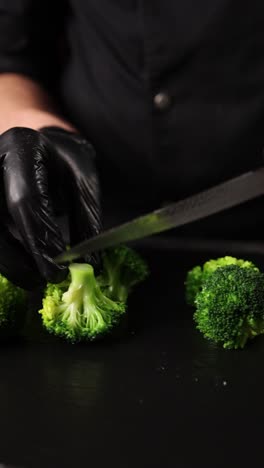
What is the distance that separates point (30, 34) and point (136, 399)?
1.50 m

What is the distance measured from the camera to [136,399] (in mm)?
1490

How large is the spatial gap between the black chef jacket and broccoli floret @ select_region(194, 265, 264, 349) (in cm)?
72

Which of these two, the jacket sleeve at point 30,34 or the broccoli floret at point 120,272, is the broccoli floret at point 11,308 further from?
the jacket sleeve at point 30,34

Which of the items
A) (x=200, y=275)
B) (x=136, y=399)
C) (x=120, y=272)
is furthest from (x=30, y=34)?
(x=136, y=399)

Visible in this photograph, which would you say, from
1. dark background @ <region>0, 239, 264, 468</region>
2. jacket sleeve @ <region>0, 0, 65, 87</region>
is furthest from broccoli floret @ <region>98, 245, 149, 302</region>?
jacket sleeve @ <region>0, 0, 65, 87</region>

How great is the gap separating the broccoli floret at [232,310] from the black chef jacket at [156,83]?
0.72 meters

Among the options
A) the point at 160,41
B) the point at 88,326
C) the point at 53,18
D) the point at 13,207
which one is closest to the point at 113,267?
the point at 88,326

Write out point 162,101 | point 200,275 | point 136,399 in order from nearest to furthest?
1. point 136,399
2. point 200,275
3. point 162,101

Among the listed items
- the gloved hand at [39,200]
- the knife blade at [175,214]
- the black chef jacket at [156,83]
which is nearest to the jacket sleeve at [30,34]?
the black chef jacket at [156,83]

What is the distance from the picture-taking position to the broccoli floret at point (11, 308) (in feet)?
5.62

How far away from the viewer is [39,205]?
166cm

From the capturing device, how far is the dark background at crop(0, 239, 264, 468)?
4.30ft

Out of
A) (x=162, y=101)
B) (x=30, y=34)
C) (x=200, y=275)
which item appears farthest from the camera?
(x=30, y=34)

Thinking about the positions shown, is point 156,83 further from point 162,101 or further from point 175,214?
point 175,214
